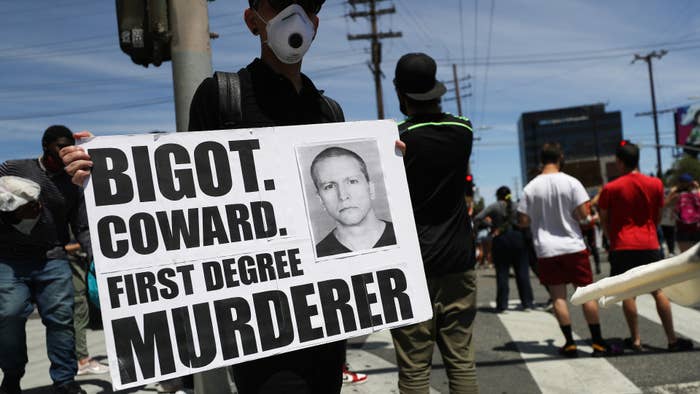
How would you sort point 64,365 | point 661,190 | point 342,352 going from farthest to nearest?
point 661,190, point 64,365, point 342,352

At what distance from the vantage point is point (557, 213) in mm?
5305

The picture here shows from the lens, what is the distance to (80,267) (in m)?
6.05

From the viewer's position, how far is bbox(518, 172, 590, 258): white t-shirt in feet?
17.2

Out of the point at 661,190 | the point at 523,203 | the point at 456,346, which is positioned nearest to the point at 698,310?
the point at 661,190

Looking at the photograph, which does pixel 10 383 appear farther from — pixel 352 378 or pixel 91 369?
pixel 352 378

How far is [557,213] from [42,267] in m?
4.19

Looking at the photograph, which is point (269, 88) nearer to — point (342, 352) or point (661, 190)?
point (342, 352)

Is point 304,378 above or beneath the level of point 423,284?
Result: beneath

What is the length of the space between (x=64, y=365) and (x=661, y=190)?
5.14 meters

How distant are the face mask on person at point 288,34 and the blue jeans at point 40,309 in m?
2.98

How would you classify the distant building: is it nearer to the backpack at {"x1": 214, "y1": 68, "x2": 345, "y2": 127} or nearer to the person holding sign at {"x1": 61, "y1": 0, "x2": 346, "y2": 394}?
the person holding sign at {"x1": 61, "y1": 0, "x2": 346, "y2": 394}

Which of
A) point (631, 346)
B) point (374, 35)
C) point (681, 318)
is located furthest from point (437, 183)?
point (374, 35)

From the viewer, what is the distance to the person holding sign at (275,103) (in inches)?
70.5

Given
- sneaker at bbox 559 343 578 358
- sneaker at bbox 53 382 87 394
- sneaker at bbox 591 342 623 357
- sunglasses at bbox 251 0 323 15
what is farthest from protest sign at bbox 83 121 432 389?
sneaker at bbox 591 342 623 357
